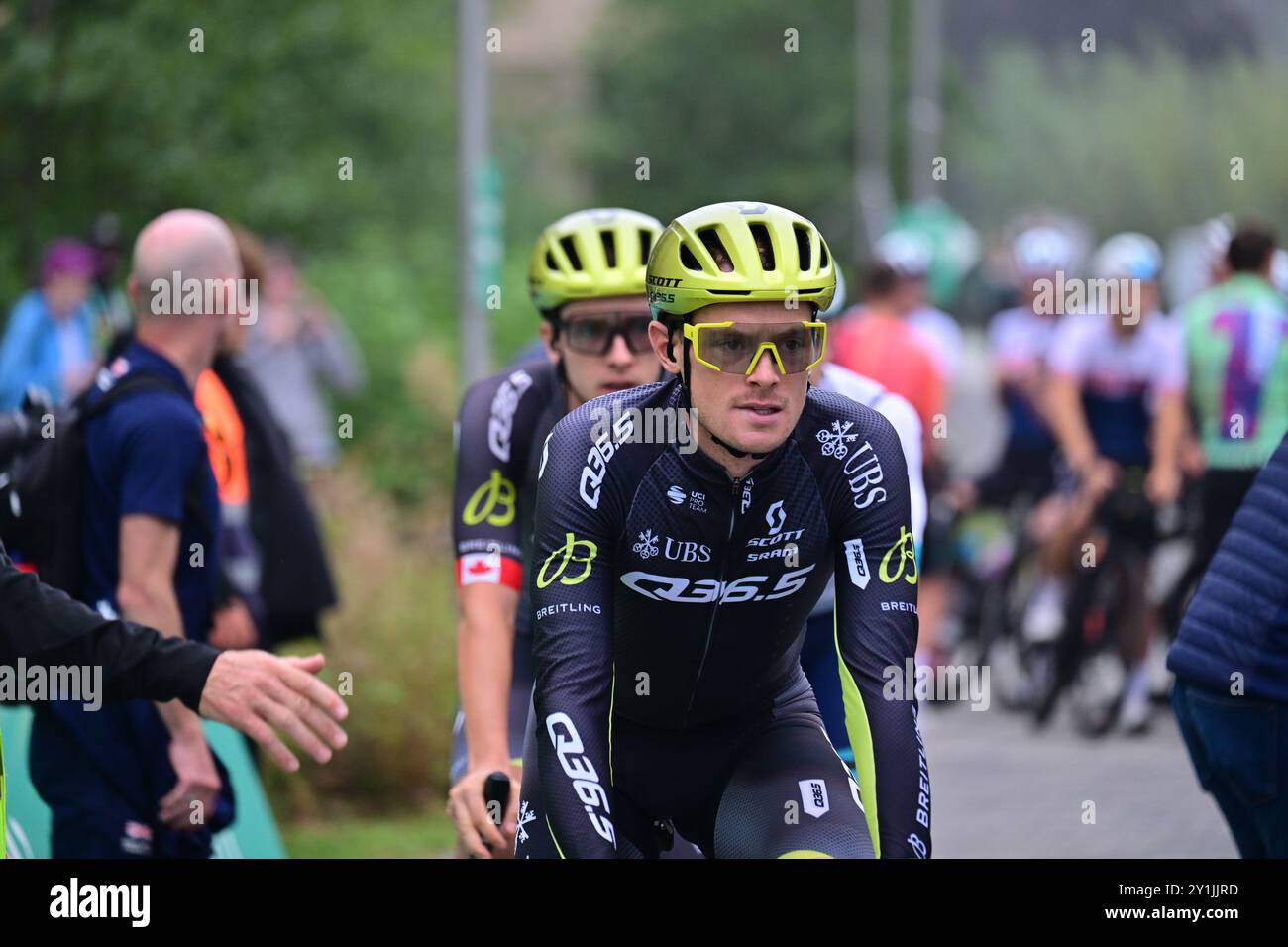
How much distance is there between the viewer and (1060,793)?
1029 cm

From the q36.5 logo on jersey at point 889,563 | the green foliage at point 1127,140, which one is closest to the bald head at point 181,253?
the q36.5 logo on jersey at point 889,563

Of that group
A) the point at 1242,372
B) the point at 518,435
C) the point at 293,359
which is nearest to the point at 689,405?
the point at 518,435

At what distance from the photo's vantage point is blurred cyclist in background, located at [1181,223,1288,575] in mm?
10992

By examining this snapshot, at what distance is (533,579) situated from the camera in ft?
14.2

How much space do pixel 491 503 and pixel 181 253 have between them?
149cm

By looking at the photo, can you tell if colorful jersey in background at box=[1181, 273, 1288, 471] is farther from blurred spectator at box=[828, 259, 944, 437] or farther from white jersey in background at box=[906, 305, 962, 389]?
white jersey in background at box=[906, 305, 962, 389]

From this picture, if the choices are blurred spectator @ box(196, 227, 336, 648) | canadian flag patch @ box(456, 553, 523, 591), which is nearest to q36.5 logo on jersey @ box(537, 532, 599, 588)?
canadian flag patch @ box(456, 553, 523, 591)

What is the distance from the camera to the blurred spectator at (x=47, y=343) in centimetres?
1208

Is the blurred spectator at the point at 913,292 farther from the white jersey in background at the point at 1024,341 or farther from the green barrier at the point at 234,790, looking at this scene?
the green barrier at the point at 234,790

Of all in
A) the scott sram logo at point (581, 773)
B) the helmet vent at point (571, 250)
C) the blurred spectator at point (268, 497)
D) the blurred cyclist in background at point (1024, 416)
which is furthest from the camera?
the blurred cyclist in background at point (1024, 416)

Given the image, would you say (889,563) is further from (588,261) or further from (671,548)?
(588,261)

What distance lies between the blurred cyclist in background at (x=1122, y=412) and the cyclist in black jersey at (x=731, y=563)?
7.82 m

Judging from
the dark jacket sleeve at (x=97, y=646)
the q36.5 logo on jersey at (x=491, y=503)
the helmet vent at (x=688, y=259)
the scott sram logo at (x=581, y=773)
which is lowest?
the scott sram logo at (x=581, y=773)
